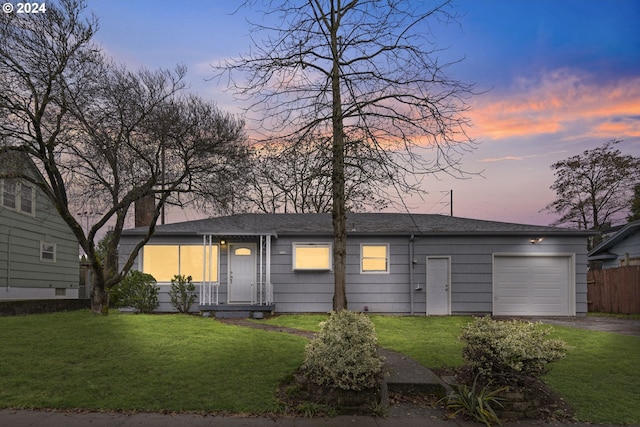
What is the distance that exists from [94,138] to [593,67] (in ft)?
42.3

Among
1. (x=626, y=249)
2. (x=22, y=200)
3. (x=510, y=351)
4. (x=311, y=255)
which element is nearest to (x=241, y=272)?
(x=311, y=255)

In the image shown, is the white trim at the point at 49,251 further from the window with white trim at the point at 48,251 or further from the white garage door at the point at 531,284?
the white garage door at the point at 531,284

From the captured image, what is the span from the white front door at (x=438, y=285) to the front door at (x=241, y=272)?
5836 mm

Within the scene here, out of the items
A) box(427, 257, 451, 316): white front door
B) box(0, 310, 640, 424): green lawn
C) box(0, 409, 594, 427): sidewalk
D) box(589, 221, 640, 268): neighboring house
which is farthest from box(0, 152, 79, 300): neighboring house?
box(589, 221, 640, 268): neighboring house

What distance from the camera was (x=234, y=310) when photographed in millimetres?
14320

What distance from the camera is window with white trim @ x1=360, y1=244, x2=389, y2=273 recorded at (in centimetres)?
1584

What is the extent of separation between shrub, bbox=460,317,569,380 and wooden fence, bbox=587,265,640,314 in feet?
48.0

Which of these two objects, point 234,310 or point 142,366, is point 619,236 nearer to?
point 234,310

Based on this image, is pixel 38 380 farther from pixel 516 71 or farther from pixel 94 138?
pixel 516 71

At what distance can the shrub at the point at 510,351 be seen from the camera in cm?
566

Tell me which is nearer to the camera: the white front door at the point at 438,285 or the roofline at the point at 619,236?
the white front door at the point at 438,285

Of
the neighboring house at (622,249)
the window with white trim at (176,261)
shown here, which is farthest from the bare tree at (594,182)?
the window with white trim at (176,261)

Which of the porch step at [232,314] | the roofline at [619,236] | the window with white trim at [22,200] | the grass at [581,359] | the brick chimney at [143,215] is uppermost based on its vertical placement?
the window with white trim at [22,200]

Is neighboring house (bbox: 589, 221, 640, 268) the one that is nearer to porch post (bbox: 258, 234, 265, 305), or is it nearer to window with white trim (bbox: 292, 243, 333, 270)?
window with white trim (bbox: 292, 243, 333, 270)
